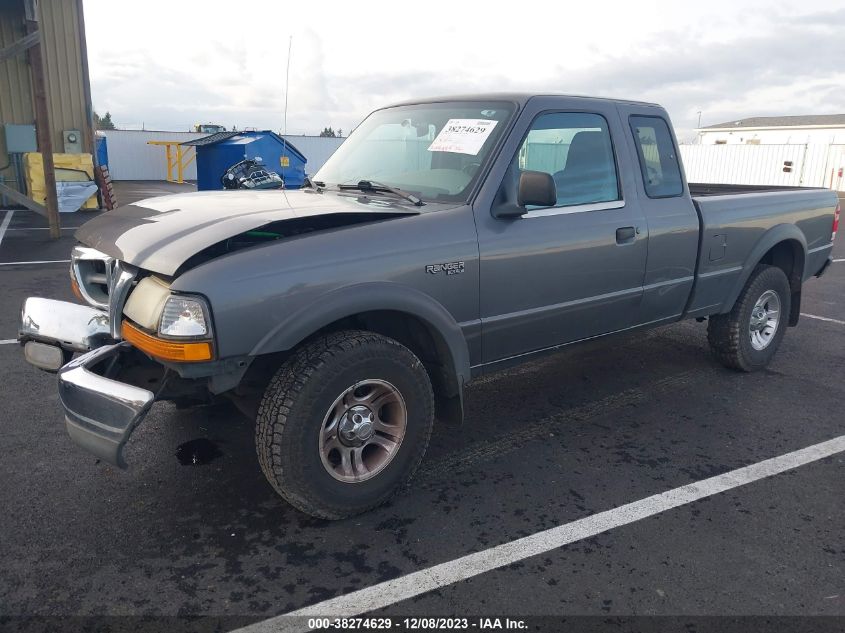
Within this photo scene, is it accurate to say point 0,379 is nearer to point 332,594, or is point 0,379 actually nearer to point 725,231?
point 332,594

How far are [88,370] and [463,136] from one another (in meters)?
2.15

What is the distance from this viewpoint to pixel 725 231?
4.55m

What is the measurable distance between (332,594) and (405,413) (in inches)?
34.0

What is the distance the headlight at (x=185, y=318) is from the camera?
2.53m

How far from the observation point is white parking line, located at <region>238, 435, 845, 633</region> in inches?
96.7

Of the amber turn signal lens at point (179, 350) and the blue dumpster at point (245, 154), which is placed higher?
the blue dumpster at point (245, 154)

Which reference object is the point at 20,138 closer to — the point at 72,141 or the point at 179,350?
the point at 72,141

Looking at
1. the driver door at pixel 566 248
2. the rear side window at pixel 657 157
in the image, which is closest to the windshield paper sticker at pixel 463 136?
the driver door at pixel 566 248

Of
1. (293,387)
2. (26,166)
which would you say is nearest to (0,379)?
(293,387)

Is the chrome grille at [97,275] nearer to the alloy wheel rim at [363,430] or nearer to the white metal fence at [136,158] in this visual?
the alloy wheel rim at [363,430]

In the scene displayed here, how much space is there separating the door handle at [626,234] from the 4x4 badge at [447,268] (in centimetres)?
117

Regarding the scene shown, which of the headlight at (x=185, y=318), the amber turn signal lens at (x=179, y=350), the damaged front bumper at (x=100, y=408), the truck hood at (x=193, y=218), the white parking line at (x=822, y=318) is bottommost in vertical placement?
the white parking line at (x=822, y=318)

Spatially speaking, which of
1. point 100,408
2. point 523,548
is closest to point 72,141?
point 100,408

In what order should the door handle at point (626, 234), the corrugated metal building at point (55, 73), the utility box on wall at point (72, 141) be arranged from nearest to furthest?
the door handle at point (626, 234) → the corrugated metal building at point (55, 73) → the utility box on wall at point (72, 141)
